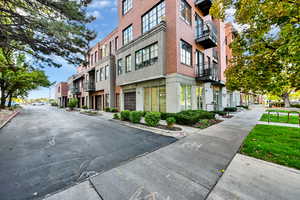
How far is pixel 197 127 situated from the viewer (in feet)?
26.6

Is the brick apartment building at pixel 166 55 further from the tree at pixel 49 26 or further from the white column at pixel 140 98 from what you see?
the tree at pixel 49 26

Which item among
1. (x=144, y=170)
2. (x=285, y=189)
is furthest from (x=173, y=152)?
(x=285, y=189)

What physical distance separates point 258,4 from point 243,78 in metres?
3.66

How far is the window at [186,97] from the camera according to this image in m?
10.6

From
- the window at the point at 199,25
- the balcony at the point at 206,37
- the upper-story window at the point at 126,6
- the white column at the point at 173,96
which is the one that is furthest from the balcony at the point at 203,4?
the white column at the point at 173,96

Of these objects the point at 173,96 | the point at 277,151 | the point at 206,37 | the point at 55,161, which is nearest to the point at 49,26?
the point at 55,161

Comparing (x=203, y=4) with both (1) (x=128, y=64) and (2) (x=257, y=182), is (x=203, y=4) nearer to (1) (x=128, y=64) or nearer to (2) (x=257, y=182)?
(1) (x=128, y=64)

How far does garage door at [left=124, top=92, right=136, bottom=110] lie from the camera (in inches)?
568

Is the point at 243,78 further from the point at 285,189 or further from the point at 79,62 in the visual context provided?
the point at 79,62

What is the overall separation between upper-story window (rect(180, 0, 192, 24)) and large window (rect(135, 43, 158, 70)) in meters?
3.65

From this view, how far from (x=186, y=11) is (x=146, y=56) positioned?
558cm

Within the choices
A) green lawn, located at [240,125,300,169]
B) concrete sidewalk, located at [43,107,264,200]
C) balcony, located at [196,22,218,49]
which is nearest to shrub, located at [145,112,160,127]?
concrete sidewalk, located at [43,107,264,200]

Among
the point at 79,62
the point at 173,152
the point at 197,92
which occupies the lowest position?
the point at 173,152

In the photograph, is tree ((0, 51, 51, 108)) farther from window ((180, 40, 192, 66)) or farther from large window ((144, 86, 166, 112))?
window ((180, 40, 192, 66))
